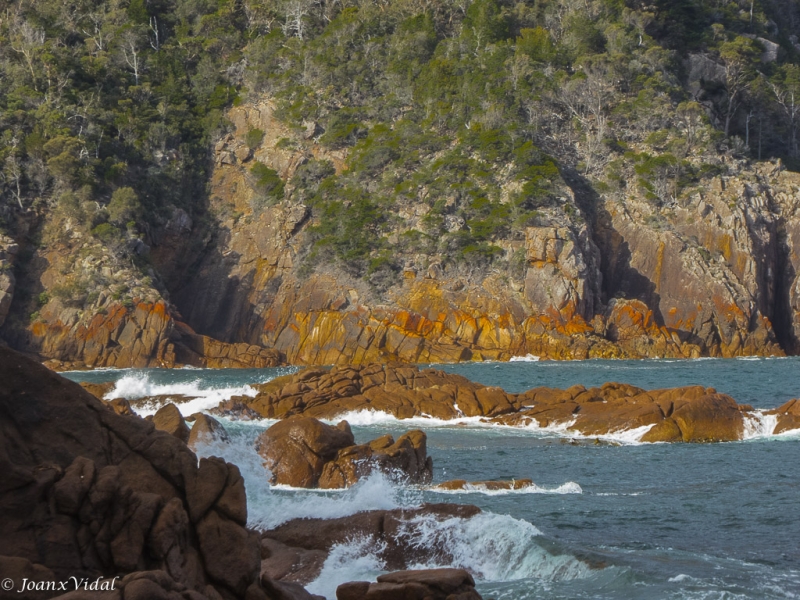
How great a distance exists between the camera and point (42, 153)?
6719cm

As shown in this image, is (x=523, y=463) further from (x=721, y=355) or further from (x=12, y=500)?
(x=721, y=355)

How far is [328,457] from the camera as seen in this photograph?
708 inches

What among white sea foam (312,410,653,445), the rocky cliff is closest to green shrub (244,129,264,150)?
the rocky cliff

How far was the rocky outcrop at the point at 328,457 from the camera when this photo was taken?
17469 millimetres

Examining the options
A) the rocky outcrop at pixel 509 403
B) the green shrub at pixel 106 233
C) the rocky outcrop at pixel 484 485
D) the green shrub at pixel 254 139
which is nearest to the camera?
the rocky outcrop at pixel 484 485

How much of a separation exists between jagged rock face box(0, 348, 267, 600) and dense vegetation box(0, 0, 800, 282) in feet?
180

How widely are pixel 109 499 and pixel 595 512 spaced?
30.7 ft

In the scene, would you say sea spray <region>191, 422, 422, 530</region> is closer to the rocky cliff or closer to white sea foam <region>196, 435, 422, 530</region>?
white sea foam <region>196, 435, 422, 530</region>

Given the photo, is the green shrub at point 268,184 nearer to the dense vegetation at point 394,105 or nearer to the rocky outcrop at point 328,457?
the dense vegetation at point 394,105

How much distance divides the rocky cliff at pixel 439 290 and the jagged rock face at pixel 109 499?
47446mm

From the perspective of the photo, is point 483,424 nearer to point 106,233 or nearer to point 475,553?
point 475,553

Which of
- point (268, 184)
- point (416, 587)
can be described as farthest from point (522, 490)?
point (268, 184)

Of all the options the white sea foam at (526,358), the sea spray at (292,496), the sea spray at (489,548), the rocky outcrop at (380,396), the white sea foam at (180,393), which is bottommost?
the white sea foam at (526,358)

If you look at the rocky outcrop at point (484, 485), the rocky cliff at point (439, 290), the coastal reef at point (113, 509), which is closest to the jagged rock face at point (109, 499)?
the coastal reef at point (113, 509)
